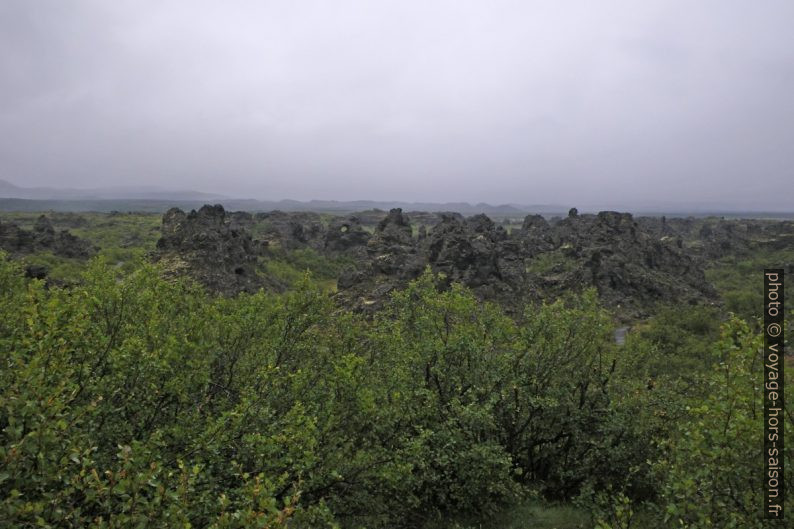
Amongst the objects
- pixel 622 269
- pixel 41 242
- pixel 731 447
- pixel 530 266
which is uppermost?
pixel 41 242

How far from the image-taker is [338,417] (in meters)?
11.7

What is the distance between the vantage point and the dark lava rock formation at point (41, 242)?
74.8m

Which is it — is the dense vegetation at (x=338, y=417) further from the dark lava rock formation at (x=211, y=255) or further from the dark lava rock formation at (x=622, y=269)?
the dark lava rock formation at (x=622, y=269)

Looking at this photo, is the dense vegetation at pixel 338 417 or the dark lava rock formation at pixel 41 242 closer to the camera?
the dense vegetation at pixel 338 417

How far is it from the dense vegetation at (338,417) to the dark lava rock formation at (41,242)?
72.3 metres

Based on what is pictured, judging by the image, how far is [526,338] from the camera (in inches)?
687

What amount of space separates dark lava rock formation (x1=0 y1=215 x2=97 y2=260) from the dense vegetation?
72.3 m

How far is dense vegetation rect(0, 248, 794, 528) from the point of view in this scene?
6605 mm

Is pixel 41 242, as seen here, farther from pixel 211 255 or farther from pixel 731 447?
pixel 731 447

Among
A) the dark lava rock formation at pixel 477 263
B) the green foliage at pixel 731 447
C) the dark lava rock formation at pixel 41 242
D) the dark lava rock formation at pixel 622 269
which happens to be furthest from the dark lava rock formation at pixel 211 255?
the green foliage at pixel 731 447

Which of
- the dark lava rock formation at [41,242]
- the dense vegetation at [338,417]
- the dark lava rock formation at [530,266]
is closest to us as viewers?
the dense vegetation at [338,417]

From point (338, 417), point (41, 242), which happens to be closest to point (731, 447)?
point (338, 417)

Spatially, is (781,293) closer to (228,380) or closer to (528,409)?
(528,409)

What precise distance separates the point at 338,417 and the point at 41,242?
89724 mm
